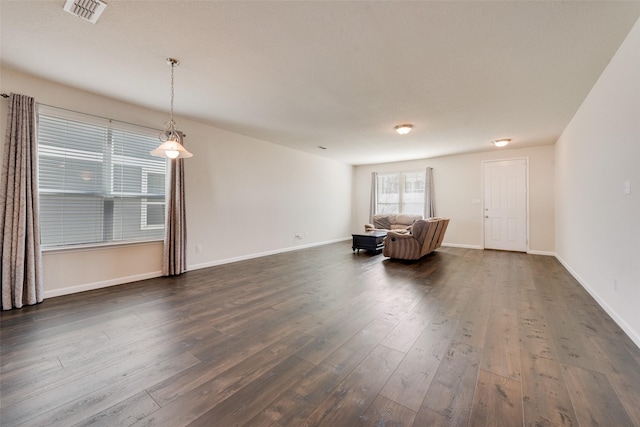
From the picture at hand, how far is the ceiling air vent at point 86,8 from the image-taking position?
195 centimetres

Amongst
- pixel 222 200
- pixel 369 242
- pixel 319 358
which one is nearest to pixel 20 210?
pixel 222 200

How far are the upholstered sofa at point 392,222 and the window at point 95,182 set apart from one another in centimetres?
516

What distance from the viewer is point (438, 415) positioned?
138 cm

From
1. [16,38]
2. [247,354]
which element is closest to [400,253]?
[247,354]

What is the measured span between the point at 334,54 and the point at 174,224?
3509 millimetres

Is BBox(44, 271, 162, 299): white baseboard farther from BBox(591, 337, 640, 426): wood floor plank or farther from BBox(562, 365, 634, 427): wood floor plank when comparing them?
BBox(591, 337, 640, 426): wood floor plank

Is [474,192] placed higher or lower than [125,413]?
higher

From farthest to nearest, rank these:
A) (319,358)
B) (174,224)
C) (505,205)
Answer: (505,205), (174,224), (319,358)

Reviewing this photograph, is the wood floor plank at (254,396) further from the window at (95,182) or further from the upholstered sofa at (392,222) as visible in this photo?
the upholstered sofa at (392,222)

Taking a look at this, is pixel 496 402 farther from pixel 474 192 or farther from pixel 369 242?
pixel 474 192

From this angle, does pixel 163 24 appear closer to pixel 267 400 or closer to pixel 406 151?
pixel 267 400

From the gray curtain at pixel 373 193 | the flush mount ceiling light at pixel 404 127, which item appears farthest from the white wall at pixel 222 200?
the flush mount ceiling light at pixel 404 127

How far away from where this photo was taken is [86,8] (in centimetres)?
201

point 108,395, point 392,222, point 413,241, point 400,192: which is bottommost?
point 108,395
